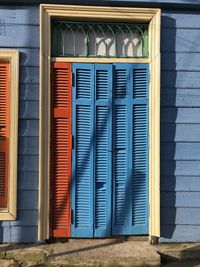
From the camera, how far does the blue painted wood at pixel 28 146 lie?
17.2 feet

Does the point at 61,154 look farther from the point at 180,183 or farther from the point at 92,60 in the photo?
the point at 180,183

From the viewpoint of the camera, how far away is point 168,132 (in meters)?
5.40

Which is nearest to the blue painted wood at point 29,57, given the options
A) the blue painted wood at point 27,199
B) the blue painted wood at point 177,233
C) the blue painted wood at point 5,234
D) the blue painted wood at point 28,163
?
the blue painted wood at point 28,163

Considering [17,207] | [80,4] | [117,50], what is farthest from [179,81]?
[17,207]

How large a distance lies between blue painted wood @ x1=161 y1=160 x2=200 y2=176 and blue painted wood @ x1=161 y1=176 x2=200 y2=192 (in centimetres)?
5

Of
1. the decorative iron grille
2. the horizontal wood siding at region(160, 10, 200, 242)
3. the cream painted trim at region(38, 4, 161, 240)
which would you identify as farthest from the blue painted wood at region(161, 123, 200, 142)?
the decorative iron grille

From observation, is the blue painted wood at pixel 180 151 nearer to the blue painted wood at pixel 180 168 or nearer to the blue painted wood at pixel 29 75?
the blue painted wood at pixel 180 168

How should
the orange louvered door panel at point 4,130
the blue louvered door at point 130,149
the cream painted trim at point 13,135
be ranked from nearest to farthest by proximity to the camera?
1. the cream painted trim at point 13,135
2. the orange louvered door panel at point 4,130
3. the blue louvered door at point 130,149

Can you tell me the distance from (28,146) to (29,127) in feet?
0.72

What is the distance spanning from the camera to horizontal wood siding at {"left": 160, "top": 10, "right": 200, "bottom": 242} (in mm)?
5395

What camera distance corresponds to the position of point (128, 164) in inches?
213

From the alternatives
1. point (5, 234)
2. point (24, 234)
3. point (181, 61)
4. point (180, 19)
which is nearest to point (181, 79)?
point (181, 61)

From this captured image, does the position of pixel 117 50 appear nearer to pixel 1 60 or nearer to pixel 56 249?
pixel 1 60

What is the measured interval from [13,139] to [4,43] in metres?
1.11
